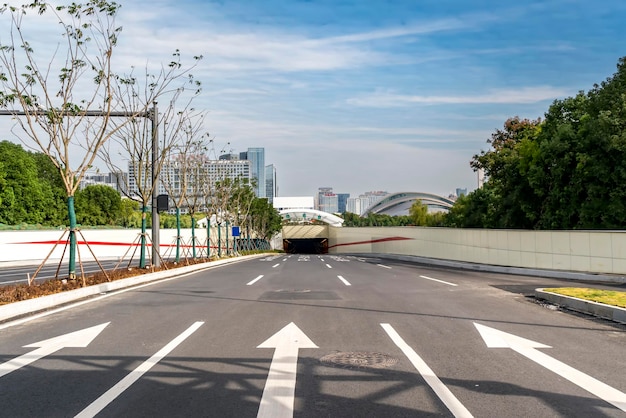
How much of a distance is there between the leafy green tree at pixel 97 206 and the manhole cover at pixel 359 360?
70.8 metres

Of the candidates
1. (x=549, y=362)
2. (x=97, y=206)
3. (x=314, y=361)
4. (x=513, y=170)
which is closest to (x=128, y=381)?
(x=314, y=361)

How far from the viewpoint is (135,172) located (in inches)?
914

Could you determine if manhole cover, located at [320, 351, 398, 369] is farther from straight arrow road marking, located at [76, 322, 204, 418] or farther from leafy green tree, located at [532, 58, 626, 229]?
leafy green tree, located at [532, 58, 626, 229]

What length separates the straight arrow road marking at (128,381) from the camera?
4.80m

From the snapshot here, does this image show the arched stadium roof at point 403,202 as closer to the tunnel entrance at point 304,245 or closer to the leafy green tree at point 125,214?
the tunnel entrance at point 304,245

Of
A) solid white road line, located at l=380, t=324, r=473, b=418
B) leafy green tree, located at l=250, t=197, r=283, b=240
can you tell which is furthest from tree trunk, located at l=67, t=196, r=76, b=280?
leafy green tree, located at l=250, t=197, r=283, b=240

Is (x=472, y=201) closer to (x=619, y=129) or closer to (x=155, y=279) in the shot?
(x=619, y=129)

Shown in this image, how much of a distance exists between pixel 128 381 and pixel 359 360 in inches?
110

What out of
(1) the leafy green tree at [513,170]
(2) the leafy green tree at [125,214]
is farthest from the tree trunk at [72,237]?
(2) the leafy green tree at [125,214]

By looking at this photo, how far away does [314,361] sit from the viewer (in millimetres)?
6586

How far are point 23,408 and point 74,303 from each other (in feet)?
25.7

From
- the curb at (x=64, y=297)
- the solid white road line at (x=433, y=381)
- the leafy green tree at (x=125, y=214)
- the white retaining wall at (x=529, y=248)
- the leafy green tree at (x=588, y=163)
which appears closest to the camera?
the solid white road line at (x=433, y=381)

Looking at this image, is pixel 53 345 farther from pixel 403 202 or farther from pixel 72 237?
pixel 403 202

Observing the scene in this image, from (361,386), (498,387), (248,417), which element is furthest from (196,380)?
(498,387)
